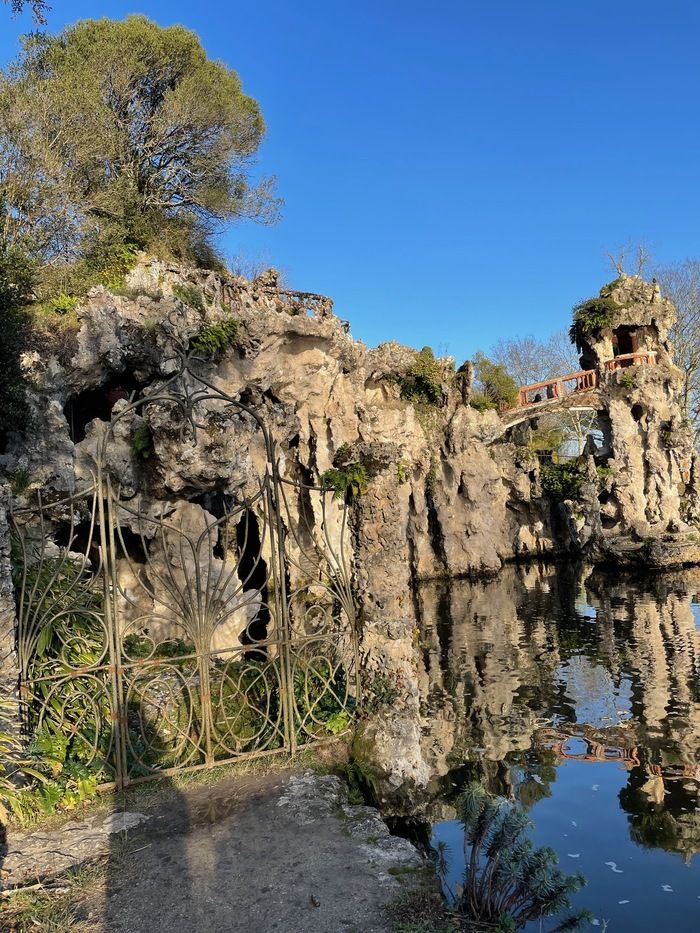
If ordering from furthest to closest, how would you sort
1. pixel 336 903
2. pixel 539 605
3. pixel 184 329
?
pixel 539 605 → pixel 184 329 → pixel 336 903

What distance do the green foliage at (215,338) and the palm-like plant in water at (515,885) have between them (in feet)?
44.8

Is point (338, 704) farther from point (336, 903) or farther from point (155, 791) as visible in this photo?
point (336, 903)

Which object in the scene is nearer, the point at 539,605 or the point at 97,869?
the point at 97,869

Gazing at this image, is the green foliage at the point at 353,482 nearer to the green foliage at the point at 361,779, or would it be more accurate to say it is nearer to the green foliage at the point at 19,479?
the green foliage at the point at 361,779

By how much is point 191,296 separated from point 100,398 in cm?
342

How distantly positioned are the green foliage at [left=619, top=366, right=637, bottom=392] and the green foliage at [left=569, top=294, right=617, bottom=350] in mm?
2645

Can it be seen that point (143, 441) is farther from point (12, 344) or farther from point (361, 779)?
point (361, 779)

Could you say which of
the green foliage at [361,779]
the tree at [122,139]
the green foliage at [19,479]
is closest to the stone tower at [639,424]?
the tree at [122,139]

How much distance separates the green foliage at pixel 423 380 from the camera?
95.4 feet

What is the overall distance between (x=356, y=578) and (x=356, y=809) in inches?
94.7

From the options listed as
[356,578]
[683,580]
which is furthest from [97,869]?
[683,580]

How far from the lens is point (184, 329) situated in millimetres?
15055

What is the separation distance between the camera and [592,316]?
3183cm

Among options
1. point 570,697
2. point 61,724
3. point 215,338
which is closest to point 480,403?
point 215,338
